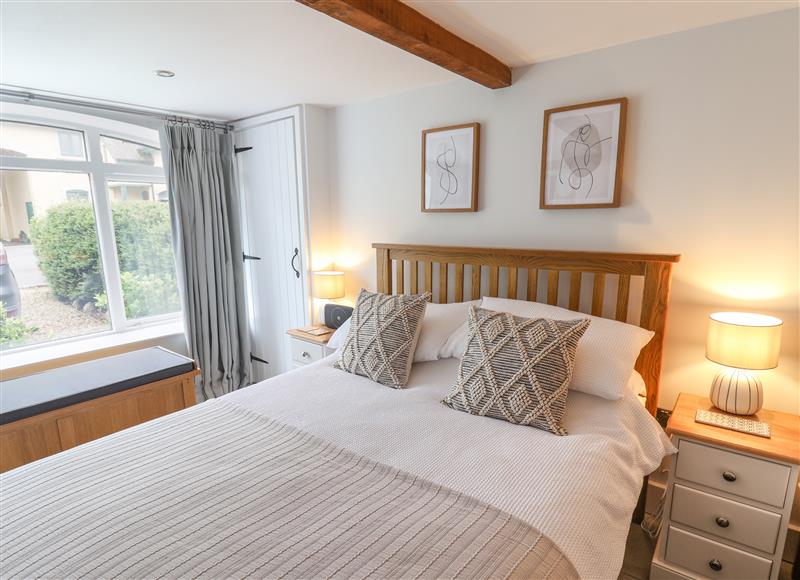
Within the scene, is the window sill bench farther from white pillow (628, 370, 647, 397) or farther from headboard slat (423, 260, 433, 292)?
white pillow (628, 370, 647, 397)

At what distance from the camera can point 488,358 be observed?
1.69m

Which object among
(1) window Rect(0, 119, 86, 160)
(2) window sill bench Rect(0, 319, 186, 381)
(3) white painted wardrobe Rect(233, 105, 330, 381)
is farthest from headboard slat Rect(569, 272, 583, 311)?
(1) window Rect(0, 119, 86, 160)

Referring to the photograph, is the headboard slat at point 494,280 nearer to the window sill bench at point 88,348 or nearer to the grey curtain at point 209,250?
the grey curtain at point 209,250

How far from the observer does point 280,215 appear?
3307mm

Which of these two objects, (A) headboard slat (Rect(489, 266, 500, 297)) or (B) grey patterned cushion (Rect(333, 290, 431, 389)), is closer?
(B) grey patterned cushion (Rect(333, 290, 431, 389))

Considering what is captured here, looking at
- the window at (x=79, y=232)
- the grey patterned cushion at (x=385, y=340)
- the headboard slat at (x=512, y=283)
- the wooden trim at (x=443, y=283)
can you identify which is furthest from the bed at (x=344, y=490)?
the window at (x=79, y=232)

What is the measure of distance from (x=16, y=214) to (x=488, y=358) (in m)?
3.15

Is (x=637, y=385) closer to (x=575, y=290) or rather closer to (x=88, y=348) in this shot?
(x=575, y=290)

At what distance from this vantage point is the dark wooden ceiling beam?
Result: 1.36 meters

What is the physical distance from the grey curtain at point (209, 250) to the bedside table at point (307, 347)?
31.4 inches

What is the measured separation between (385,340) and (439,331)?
11.8 inches

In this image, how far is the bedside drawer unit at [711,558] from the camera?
1.58m

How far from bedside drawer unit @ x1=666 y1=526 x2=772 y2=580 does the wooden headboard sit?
0.51 m

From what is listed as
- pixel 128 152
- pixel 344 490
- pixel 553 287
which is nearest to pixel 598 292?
pixel 553 287
